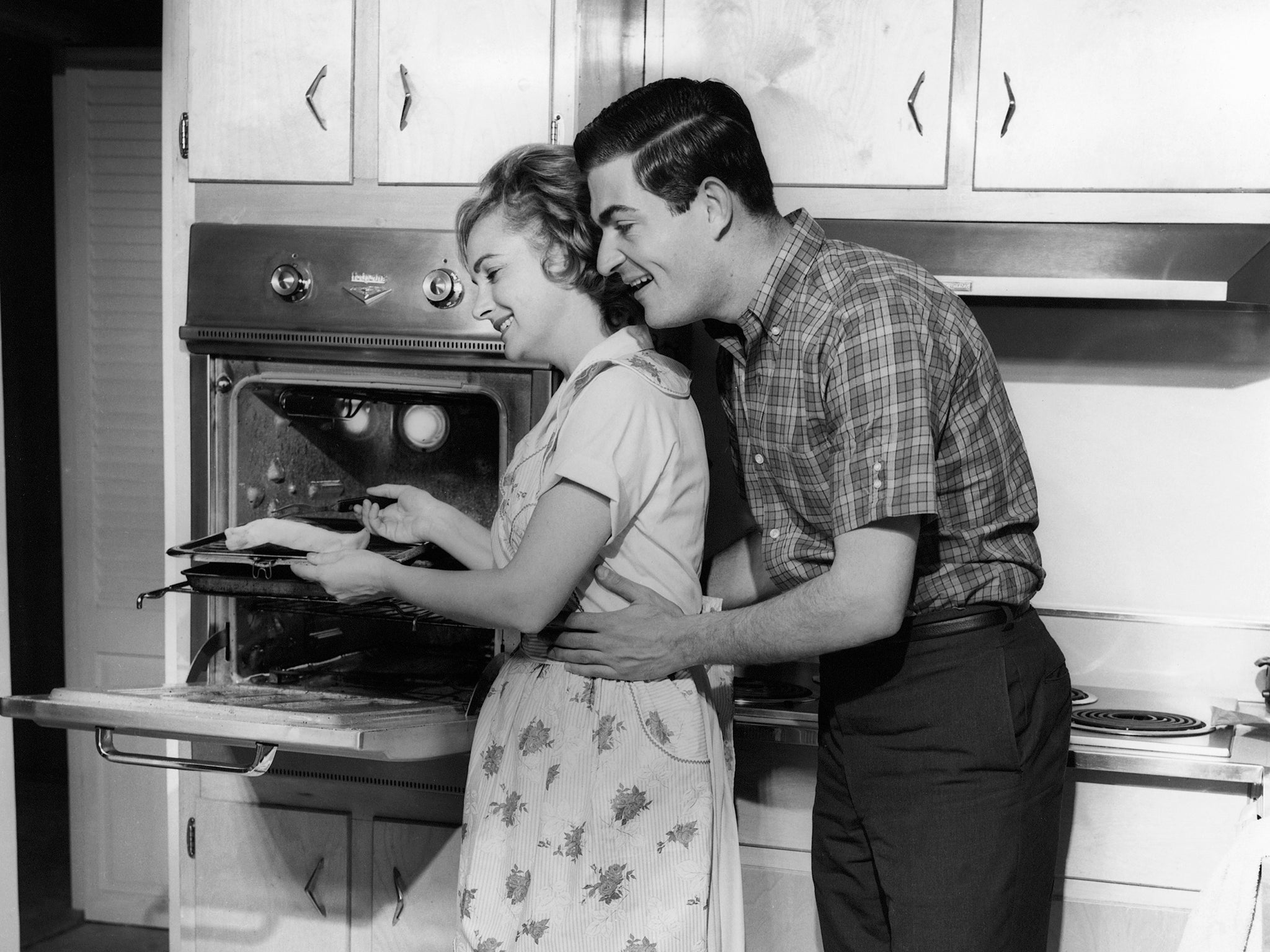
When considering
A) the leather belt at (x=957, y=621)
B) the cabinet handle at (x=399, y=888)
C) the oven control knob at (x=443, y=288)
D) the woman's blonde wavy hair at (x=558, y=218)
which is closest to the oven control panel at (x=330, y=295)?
the oven control knob at (x=443, y=288)

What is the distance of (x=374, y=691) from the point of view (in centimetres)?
190

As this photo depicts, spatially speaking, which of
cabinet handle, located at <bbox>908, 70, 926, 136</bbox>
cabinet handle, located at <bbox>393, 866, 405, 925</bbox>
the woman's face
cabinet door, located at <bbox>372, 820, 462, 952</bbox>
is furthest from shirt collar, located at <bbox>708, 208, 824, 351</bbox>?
cabinet handle, located at <bbox>393, 866, 405, 925</bbox>

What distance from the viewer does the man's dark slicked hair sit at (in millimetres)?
1396

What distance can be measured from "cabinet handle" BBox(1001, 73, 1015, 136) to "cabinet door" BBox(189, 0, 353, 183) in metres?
1.07

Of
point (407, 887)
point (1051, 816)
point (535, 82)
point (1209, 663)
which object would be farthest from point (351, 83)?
point (1209, 663)

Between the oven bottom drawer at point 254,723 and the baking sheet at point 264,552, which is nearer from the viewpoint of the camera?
the oven bottom drawer at point 254,723

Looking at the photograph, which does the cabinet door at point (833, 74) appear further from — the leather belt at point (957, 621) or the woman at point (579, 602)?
the leather belt at point (957, 621)

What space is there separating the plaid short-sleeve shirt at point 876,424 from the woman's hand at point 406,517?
51 centimetres

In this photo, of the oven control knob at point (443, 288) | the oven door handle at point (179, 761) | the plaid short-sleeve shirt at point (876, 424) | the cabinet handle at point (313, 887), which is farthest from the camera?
the cabinet handle at point (313, 887)

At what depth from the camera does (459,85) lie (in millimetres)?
1947

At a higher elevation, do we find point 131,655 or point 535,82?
point 535,82

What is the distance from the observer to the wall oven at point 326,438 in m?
1.75

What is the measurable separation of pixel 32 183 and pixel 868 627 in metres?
2.31

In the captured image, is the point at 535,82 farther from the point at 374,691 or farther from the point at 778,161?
the point at 374,691
